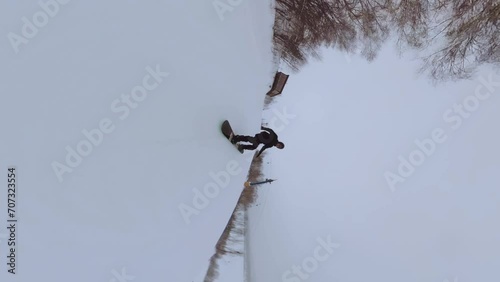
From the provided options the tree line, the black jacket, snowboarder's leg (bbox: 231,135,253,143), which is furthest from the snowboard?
the tree line

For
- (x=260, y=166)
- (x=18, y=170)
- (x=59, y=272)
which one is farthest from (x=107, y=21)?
(x=59, y=272)

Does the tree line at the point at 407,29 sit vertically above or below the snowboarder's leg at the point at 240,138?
above

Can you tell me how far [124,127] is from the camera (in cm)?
509

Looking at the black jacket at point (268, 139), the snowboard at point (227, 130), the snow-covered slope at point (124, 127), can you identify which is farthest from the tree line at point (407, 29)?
the black jacket at point (268, 139)

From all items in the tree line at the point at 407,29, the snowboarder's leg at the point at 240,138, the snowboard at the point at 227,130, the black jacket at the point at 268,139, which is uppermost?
the tree line at the point at 407,29

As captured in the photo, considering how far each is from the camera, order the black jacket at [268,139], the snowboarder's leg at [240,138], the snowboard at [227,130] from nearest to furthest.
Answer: the black jacket at [268,139]
the snowboarder's leg at [240,138]
the snowboard at [227,130]

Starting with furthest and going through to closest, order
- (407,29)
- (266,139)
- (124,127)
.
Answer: (407,29)
(124,127)
(266,139)

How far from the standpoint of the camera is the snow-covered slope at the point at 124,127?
4.70m

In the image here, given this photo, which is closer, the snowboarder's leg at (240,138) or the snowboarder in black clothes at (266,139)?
the snowboarder in black clothes at (266,139)

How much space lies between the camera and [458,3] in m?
6.01

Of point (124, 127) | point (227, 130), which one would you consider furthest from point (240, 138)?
point (124, 127)

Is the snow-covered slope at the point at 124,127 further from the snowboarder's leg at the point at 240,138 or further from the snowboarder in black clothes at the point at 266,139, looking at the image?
the snowboarder in black clothes at the point at 266,139

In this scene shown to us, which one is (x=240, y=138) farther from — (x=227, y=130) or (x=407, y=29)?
(x=407, y=29)

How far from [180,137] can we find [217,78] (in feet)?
3.20
